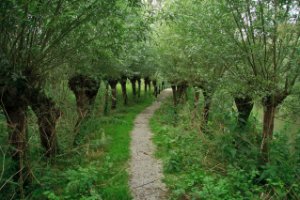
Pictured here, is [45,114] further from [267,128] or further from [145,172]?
[267,128]

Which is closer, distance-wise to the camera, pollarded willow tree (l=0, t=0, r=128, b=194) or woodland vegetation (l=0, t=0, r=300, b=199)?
pollarded willow tree (l=0, t=0, r=128, b=194)

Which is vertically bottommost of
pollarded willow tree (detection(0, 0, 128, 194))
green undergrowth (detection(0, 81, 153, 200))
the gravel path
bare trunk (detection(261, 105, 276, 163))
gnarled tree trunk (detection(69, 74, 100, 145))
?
the gravel path

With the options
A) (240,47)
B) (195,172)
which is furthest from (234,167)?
(240,47)

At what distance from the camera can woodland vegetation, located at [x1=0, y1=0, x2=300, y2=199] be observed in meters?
5.58

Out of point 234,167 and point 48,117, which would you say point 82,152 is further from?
point 234,167

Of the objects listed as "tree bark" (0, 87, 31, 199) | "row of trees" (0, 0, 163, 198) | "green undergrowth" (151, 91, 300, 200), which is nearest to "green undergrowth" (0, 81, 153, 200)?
"tree bark" (0, 87, 31, 199)

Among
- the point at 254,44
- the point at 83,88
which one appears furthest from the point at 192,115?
the point at 83,88

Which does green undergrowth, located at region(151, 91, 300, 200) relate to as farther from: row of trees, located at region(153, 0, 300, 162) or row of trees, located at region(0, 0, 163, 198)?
row of trees, located at region(0, 0, 163, 198)

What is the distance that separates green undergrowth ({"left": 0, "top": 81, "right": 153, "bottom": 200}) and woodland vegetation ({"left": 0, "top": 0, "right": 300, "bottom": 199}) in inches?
1.3

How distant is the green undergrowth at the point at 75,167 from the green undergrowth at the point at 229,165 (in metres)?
1.46

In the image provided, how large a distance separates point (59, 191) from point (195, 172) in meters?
3.60

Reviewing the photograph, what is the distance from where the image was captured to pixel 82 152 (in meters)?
9.50

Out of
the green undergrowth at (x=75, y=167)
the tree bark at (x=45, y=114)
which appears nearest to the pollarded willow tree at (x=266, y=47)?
the green undergrowth at (x=75, y=167)

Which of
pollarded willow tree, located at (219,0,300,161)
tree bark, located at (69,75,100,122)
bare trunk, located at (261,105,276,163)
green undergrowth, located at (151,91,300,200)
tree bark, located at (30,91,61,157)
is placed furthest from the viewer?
tree bark, located at (69,75,100,122)
